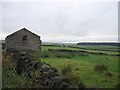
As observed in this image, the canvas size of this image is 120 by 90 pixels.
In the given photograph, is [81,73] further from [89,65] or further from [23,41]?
[23,41]

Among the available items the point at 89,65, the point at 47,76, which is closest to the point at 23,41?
the point at 89,65

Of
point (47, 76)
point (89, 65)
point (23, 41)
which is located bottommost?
point (89, 65)

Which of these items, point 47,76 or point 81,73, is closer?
point 47,76

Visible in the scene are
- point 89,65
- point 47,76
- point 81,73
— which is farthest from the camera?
point 89,65

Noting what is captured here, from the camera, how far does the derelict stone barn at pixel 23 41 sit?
41.2 metres

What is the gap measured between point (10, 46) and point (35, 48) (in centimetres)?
413

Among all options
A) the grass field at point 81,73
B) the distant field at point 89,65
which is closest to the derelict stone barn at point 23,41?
the distant field at point 89,65

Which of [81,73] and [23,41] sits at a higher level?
[23,41]

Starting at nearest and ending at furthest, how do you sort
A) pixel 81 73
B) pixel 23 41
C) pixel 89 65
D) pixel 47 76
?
pixel 47 76
pixel 81 73
pixel 89 65
pixel 23 41

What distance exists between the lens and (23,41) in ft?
136

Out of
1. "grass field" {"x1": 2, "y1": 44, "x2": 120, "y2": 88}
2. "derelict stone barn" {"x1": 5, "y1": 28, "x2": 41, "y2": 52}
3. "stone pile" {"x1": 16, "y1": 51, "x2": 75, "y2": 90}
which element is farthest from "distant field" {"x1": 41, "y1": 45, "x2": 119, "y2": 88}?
"derelict stone barn" {"x1": 5, "y1": 28, "x2": 41, "y2": 52}

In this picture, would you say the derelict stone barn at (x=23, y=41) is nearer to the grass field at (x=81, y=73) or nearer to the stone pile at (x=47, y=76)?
the grass field at (x=81, y=73)

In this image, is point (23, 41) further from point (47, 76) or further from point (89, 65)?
Result: point (47, 76)

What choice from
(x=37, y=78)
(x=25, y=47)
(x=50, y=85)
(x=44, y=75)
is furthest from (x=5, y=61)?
(x=25, y=47)
